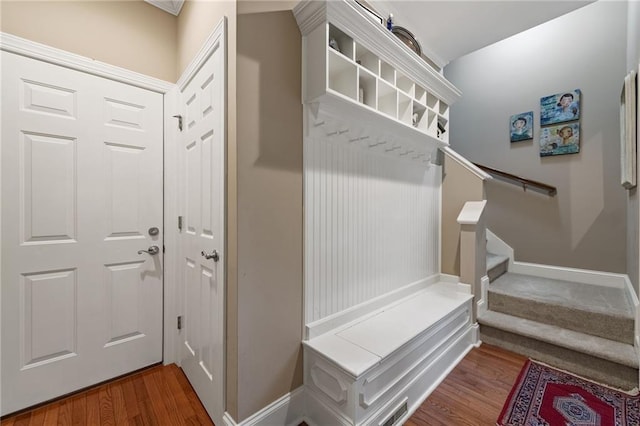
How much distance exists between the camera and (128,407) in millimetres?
1497

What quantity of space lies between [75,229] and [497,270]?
376 cm

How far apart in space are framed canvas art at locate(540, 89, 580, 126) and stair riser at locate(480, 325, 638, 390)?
245 cm

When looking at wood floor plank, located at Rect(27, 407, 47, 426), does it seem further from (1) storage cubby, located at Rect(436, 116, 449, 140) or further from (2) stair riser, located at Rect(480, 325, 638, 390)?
(1) storage cubby, located at Rect(436, 116, 449, 140)

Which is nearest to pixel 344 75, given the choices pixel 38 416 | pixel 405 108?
pixel 405 108

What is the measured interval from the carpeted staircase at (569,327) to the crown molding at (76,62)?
3220mm

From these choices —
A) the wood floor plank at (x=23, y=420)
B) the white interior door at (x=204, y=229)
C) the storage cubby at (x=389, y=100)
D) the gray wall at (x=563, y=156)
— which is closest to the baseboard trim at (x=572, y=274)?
the gray wall at (x=563, y=156)

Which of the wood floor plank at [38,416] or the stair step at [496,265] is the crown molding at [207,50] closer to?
the wood floor plank at [38,416]

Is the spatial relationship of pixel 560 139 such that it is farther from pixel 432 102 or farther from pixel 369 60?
pixel 369 60

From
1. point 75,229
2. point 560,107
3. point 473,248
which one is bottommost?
point 473,248

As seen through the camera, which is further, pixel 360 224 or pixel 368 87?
pixel 360 224

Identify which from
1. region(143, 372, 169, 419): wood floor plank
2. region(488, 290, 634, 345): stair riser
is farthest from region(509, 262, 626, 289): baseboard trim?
region(143, 372, 169, 419): wood floor plank

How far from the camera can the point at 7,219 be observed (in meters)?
1.38

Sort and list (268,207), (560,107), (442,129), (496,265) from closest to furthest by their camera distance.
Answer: (268,207) → (442,129) → (496,265) → (560,107)

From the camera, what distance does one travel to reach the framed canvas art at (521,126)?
311 centimetres
